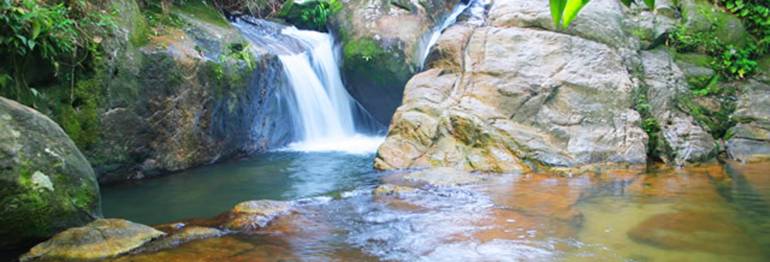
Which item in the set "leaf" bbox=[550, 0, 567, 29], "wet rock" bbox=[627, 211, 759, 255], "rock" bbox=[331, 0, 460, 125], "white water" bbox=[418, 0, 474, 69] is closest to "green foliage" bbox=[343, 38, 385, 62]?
"rock" bbox=[331, 0, 460, 125]

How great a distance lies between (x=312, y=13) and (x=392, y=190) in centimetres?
694

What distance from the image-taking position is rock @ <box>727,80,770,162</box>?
23.9ft

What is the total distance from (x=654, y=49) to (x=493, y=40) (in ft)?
8.69

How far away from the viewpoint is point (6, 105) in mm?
3865

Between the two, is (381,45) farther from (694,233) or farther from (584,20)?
(694,233)

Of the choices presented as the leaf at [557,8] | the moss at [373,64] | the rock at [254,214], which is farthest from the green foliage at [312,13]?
the leaf at [557,8]

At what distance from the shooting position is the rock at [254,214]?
4.42 meters

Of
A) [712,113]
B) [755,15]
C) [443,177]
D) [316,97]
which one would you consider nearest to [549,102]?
[443,177]

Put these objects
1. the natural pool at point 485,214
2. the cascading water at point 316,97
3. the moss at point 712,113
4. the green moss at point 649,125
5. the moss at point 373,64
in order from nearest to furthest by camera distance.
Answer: the natural pool at point 485,214 → the green moss at point 649,125 → the moss at point 712,113 → the cascading water at point 316,97 → the moss at point 373,64

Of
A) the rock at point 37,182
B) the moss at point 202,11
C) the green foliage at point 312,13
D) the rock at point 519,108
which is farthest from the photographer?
the green foliage at point 312,13

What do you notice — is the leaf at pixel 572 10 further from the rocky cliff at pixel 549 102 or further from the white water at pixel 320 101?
the white water at pixel 320 101

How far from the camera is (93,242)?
3709 mm

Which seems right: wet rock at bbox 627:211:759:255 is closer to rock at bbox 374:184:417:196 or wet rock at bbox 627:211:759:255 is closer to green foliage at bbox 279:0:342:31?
rock at bbox 374:184:417:196

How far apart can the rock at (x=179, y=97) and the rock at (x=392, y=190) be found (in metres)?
3.11
